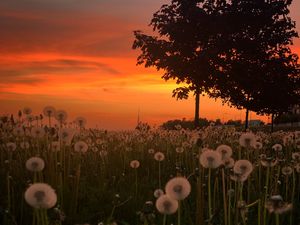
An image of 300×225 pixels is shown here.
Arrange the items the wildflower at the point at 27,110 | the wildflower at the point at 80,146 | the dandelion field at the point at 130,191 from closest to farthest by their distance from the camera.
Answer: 1. the dandelion field at the point at 130,191
2. the wildflower at the point at 80,146
3. the wildflower at the point at 27,110

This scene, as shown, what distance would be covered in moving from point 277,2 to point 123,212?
38530 mm

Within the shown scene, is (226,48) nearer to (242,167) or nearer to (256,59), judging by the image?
(256,59)

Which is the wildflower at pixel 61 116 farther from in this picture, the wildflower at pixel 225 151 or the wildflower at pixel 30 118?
the wildflower at pixel 225 151

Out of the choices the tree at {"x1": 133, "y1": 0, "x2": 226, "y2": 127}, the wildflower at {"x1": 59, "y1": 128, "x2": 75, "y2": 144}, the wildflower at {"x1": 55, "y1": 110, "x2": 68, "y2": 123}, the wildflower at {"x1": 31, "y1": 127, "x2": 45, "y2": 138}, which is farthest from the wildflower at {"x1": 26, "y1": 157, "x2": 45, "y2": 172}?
the tree at {"x1": 133, "y1": 0, "x2": 226, "y2": 127}

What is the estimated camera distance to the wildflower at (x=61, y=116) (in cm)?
671

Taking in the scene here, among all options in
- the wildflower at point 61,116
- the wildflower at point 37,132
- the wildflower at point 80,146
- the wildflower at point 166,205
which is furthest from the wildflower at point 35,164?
the wildflower at point 61,116

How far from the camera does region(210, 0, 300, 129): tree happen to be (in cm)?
3903

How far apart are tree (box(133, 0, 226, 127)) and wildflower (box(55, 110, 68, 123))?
3149cm

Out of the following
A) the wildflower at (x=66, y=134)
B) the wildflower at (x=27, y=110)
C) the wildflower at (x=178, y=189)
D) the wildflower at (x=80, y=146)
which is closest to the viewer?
the wildflower at (x=178, y=189)

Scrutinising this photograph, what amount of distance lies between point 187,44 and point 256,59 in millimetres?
5795

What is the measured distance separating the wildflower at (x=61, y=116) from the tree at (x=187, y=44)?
1240 inches

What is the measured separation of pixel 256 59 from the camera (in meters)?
39.7

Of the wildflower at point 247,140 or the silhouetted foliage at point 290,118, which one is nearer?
the wildflower at point 247,140

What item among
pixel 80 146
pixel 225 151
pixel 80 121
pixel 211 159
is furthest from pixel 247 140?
pixel 80 121
